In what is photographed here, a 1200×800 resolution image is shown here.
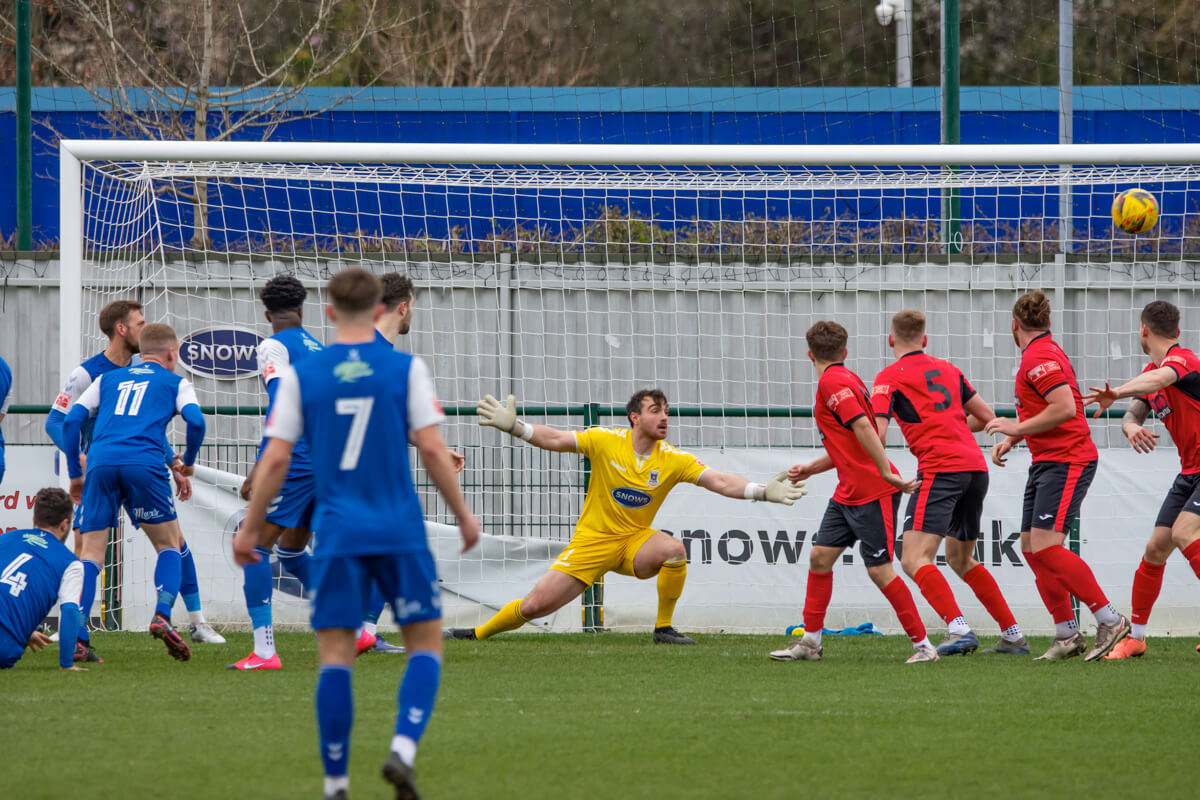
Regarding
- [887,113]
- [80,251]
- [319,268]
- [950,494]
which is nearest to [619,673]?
[950,494]

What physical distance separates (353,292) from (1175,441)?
556 centimetres

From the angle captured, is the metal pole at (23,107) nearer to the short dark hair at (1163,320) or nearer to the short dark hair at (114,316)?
the short dark hair at (114,316)

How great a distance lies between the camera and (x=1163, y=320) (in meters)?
7.51

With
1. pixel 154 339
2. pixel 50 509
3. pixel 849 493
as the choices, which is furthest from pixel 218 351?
pixel 849 493

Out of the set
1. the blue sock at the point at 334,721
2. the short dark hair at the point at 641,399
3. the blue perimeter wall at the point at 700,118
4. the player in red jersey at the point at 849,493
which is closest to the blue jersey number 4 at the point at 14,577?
the blue sock at the point at 334,721

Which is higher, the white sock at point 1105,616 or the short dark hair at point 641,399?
the short dark hair at point 641,399

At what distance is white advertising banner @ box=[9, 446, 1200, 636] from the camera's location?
360 inches

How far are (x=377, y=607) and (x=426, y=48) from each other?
736 inches

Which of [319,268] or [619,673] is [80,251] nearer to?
[319,268]

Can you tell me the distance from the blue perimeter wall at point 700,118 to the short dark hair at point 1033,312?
815 centimetres

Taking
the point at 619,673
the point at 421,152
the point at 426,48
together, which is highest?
the point at 426,48

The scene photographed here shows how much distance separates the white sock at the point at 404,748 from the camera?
383 cm

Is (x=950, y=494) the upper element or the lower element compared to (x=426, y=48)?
lower

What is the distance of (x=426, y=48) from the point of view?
2406 centimetres
